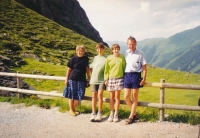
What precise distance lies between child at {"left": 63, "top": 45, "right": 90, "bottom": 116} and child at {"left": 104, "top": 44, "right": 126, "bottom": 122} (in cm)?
129

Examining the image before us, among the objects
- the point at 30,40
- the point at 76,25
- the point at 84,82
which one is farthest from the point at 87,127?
the point at 76,25

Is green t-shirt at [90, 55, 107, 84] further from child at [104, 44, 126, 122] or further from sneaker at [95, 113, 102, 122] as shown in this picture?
sneaker at [95, 113, 102, 122]

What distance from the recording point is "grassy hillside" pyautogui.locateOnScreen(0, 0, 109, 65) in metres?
49.8

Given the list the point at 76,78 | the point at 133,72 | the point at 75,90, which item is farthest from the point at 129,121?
the point at 76,78

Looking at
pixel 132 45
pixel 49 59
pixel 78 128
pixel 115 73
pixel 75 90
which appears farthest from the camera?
pixel 49 59

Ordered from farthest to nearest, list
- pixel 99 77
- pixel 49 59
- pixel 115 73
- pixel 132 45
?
pixel 49 59, pixel 99 77, pixel 115 73, pixel 132 45

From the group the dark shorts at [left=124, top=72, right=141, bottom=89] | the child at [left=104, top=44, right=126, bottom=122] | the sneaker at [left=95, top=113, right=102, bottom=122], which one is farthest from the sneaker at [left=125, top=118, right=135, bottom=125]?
the dark shorts at [left=124, top=72, right=141, bottom=89]

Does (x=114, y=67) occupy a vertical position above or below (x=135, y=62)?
below

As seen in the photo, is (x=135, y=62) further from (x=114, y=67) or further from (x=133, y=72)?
(x=114, y=67)

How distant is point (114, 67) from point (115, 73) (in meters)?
0.24

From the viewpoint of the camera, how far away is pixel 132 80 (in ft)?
28.2

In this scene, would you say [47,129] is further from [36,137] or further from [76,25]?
[76,25]

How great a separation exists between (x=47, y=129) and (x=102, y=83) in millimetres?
2738

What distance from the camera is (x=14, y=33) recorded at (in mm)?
63781
